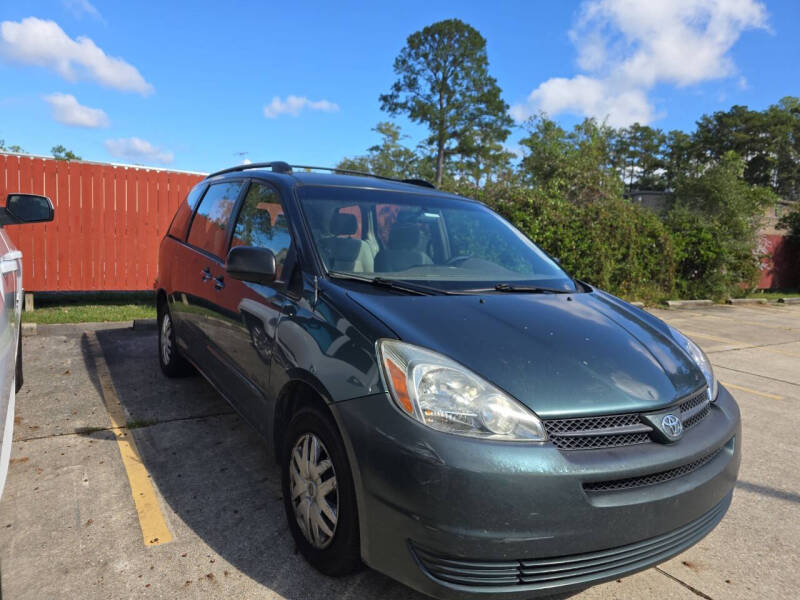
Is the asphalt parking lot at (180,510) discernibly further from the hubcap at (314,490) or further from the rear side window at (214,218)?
the rear side window at (214,218)

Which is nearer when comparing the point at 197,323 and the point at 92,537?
the point at 92,537

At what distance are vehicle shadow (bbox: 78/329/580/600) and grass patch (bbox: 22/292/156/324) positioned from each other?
105 inches

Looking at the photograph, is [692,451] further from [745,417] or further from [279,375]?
[745,417]

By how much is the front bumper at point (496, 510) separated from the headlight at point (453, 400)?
4 centimetres

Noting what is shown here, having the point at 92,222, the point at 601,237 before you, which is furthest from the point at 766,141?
the point at 92,222

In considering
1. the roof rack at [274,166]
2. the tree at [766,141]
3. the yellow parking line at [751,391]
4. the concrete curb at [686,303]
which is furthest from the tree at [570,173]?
the tree at [766,141]

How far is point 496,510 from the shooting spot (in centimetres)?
173

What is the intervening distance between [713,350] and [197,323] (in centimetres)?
711

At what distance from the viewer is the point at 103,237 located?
863 cm

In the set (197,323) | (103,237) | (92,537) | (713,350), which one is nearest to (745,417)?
(713,350)

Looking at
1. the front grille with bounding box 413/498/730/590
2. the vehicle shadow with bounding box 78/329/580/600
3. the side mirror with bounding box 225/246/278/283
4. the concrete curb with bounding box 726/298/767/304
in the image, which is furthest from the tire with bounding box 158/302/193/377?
the concrete curb with bounding box 726/298/767/304

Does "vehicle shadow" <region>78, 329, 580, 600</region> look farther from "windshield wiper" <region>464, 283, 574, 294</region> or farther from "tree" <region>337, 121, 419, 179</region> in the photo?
"tree" <region>337, 121, 419, 179</region>

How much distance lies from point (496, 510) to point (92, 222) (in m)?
8.68

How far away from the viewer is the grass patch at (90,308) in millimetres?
7332
